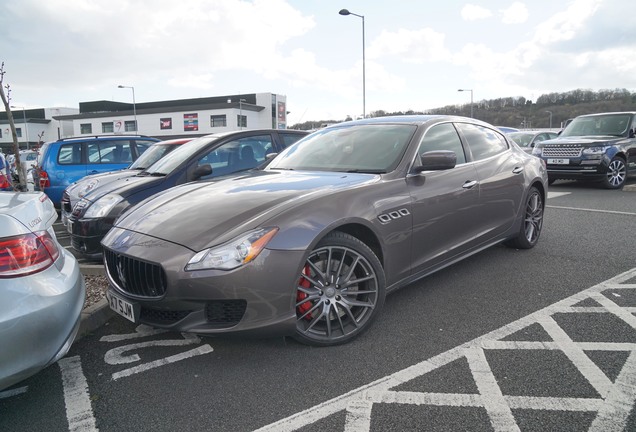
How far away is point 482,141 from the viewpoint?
14.7ft

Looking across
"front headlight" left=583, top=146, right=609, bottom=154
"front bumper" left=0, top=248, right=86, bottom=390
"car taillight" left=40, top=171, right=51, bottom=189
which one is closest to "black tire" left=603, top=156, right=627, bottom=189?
"front headlight" left=583, top=146, right=609, bottom=154

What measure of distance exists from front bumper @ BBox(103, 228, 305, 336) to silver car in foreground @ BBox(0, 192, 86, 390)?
0.39m

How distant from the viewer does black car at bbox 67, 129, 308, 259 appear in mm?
Result: 4777

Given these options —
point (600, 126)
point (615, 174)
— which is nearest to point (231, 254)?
point (615, 174)

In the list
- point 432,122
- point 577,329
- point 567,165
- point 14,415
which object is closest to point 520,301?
point 577,329

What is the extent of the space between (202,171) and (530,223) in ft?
12.7

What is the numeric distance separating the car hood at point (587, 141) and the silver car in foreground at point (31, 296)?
36.3 ft

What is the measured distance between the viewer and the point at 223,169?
5.81m

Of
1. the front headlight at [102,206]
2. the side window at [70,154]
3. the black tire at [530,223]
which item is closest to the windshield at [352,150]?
the front headlight at [102,206]

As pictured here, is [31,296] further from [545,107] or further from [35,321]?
[545,107]

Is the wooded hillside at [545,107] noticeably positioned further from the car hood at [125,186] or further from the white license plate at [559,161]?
the car hood at [125,186]

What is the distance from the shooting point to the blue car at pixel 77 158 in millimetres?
8383

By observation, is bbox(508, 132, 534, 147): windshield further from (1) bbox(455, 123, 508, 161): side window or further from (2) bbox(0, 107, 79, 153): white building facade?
(2) bbox(0, 107, 79, 153): white building facade

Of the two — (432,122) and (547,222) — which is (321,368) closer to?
(432,122)
